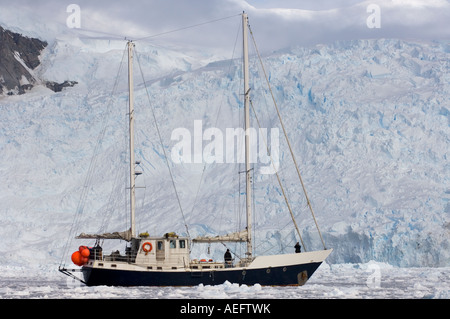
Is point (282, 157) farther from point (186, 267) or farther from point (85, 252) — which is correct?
point (85, 252)

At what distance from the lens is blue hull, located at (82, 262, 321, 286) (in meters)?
27.1

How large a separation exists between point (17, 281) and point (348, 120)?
1985cm

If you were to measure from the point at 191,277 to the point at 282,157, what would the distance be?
16.9 m

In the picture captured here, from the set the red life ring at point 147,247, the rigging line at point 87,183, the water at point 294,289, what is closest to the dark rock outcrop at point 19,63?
the rigging line at point 87,183

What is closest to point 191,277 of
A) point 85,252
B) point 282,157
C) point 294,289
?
point 294,289

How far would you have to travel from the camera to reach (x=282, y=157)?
43031mm

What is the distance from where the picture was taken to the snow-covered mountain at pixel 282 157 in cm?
3669

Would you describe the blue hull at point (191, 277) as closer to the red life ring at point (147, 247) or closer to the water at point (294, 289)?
the water at point (294, 289)

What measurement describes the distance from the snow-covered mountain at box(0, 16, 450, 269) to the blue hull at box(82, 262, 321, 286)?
8.05 meters

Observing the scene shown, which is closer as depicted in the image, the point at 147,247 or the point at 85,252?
the point at 147,247

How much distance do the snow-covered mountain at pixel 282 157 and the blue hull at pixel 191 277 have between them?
8053 mm

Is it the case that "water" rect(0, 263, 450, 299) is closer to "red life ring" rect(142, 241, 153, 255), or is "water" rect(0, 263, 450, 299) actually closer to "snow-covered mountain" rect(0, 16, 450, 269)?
"red life ring" rect(142, 241, 153, 255)

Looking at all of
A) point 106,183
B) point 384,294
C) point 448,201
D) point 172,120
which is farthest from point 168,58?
point 384,294
